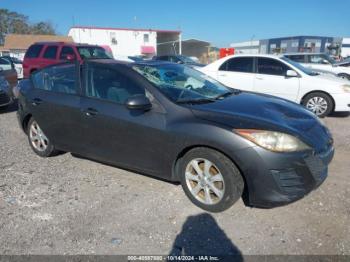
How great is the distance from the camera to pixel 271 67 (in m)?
8.09

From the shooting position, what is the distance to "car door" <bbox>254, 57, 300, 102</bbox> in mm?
7770

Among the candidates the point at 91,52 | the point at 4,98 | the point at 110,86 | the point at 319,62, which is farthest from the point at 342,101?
the point at 91,52

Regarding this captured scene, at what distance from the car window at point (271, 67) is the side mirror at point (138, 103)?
5.38 m

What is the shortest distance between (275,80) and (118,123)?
17.4 ft

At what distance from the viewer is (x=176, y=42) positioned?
49375 millimetres

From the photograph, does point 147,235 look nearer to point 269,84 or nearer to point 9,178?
point 9,178

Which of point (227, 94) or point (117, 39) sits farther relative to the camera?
point (117, 39)

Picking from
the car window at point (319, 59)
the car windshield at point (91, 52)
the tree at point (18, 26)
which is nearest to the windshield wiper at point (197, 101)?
the car windshield at point (91, 52)

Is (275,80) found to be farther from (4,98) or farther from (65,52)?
(65,52)

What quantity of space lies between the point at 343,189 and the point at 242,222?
1.51 m

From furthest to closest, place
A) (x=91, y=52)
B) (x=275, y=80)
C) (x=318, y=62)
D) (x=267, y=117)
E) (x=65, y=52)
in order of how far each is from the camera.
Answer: (x=318, y=62) < (x=91, y=52) < (x=65, y=52) < (x=275, y=80) < (x=267, y=117)

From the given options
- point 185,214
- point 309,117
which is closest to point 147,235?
point 185,214

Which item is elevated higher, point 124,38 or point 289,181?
point 124,38

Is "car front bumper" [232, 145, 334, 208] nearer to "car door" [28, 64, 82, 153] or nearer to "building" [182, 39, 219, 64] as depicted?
"car door" [28, 64, 82, 153]
